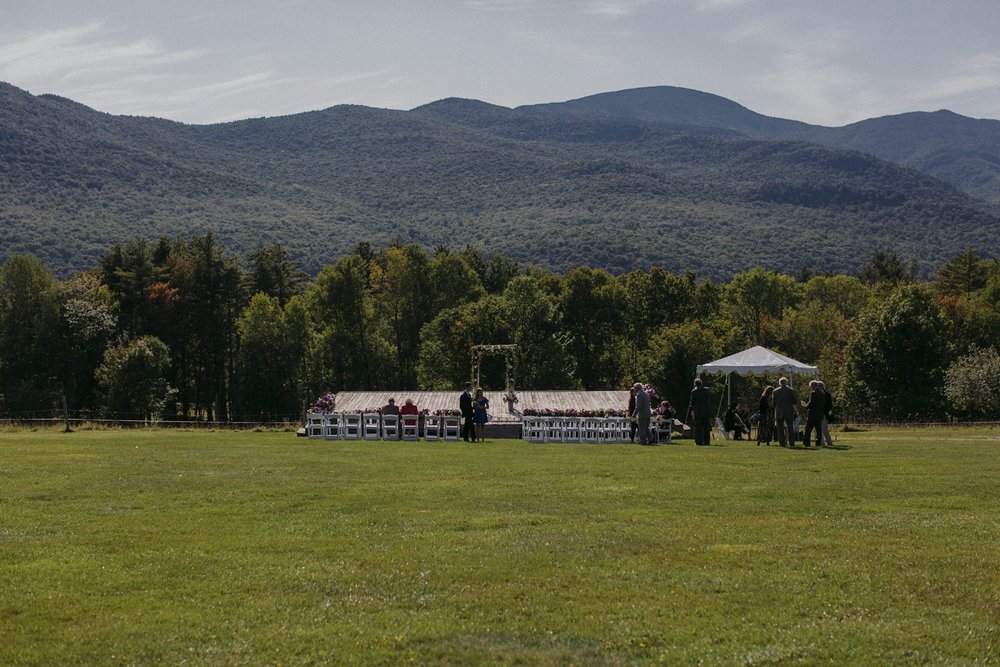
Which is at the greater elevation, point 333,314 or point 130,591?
point 333,314

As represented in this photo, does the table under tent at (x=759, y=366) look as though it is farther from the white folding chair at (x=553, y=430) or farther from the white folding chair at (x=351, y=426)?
the white folding chair at (x=351, y=426)

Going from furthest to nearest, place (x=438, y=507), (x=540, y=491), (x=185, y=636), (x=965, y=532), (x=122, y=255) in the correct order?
1. (x=122, y=255)
2. (x=540, y=491)
3. (x=438, y=507)
4. (x=965, y=532)
5. (x=185, y=636)

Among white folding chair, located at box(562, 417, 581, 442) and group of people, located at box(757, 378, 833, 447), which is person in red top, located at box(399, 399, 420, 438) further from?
group of people, located at box(757, 378, 833, 447)

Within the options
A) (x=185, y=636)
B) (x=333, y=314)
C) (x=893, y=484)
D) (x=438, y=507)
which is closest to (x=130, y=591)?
(x=185, y=636)

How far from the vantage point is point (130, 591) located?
31.0ft

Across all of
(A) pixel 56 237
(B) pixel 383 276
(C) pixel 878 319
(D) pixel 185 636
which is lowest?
(D) pixel 185 636

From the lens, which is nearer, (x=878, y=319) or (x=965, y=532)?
(x=965, y=532)

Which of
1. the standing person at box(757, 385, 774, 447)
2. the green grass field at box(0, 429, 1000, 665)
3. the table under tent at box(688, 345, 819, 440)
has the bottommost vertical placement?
the green grass field at box(0, 429, 1000, 665)

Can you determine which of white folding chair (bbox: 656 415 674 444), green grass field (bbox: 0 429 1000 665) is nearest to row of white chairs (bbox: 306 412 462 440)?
white folding chair (bbox: 656 415 674 444)

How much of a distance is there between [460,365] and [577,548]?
209 feet

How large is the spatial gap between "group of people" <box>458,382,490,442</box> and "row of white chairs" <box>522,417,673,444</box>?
1.47m

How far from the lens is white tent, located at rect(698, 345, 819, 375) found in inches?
1428

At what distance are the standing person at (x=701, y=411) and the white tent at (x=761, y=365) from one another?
6635 mm

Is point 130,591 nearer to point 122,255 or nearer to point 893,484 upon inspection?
point 893,484
